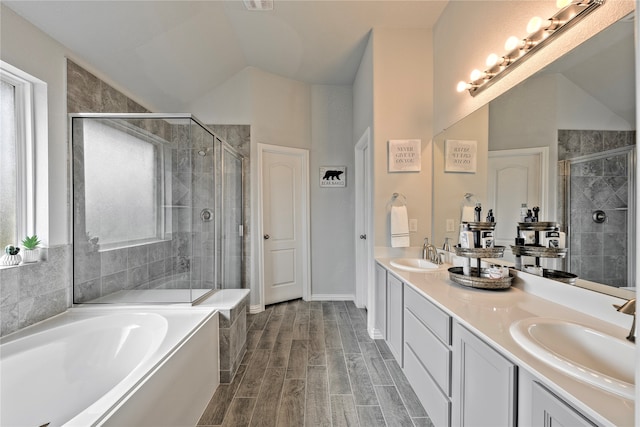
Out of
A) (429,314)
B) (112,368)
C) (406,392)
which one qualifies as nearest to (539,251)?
(429,314)

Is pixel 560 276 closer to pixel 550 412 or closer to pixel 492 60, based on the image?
pixel 550 412

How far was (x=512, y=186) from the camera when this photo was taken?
163cm

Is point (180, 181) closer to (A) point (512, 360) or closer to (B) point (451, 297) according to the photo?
(B) point (451, 297)

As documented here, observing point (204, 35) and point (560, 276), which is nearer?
point (560, 276)

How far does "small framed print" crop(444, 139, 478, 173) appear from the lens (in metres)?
2.07

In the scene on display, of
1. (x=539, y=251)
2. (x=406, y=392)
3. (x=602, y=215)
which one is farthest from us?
(x=406, y=392)

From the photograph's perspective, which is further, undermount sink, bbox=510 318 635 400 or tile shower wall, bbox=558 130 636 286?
tile shower wall, bbox=558 130 636 286

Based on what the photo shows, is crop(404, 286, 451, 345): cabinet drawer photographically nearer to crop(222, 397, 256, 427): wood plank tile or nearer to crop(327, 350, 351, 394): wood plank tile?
crop(327, 350, 351, 394): wood plank tile

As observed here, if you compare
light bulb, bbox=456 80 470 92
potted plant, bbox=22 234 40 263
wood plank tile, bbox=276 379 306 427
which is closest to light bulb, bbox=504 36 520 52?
light bulb, bbox=456 80 470 92

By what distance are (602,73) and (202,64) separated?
3.16m

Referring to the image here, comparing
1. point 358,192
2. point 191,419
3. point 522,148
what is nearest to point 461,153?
point 522,148

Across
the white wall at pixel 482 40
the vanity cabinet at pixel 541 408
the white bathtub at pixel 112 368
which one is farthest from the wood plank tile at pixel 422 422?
the white wall at pixel 482 40

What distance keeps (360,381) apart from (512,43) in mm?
2390

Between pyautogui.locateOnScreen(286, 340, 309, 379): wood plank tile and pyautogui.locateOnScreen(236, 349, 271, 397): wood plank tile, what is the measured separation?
20 centimetres
